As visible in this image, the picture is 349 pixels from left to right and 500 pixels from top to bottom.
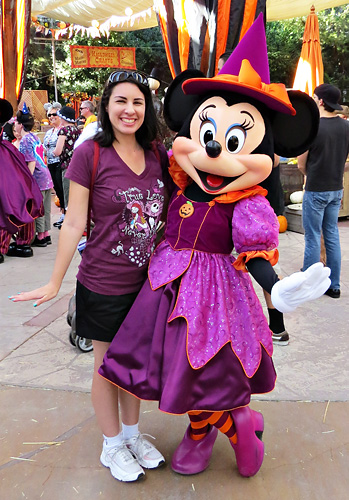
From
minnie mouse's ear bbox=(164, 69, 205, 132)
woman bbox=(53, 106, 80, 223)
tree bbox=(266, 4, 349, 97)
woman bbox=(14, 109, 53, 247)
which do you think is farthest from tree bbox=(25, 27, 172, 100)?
minnie mouse's ear bbox=(164, 69, 205, 132)

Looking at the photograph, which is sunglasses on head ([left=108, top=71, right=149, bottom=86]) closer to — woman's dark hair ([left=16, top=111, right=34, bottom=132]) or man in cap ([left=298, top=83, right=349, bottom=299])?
man in cap ([left=298, top=83, right=349, bottom=299])

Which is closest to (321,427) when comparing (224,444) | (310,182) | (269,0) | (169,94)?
(224,444)

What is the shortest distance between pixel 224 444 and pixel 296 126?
1626 millimetres

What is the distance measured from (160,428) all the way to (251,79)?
1846 millimetres

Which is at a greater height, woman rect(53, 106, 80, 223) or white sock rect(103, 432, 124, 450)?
woman rect(53, 106, 80, 223)

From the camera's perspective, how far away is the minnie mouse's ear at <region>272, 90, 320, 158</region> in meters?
2.04

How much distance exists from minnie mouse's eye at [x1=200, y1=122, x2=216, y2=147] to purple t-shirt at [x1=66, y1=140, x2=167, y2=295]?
10.1 inches

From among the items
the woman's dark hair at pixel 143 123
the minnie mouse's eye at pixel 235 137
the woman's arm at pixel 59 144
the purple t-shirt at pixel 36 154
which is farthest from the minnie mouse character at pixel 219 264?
the woman's arm at pixel 59 144

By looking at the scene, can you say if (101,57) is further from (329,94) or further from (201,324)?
(201,324)

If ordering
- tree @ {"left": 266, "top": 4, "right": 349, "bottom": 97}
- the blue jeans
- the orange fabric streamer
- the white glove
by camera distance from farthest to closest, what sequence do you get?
tree @ {"left": 266, "top": 4, "right": 349, "bottom": 97}
the blue jeans
the orange fabric streamer
the white glove

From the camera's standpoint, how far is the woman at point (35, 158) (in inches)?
231

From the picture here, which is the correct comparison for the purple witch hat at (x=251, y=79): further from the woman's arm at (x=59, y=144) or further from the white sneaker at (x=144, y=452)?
the woman's arm at (x=59, y=144)

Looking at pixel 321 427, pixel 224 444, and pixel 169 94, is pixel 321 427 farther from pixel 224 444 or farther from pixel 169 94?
pixel 169 94

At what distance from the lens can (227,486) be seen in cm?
213
